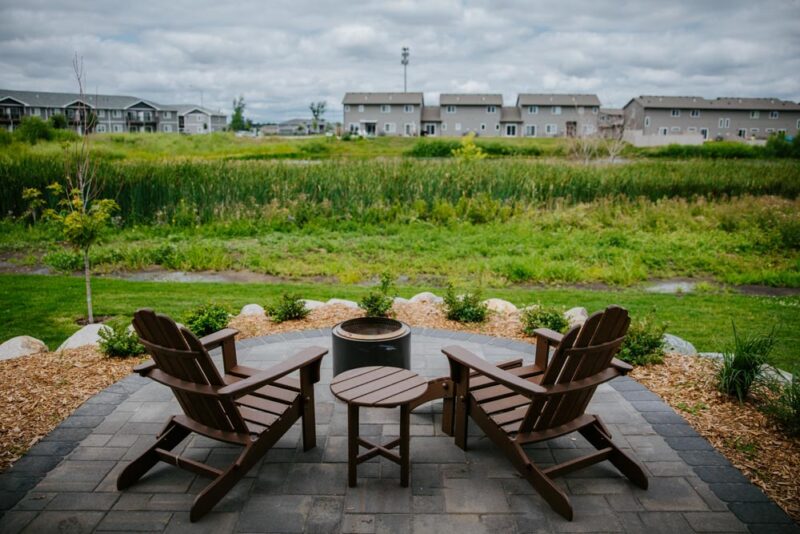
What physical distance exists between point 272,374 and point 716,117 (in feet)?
224

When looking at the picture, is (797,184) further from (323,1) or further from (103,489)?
(103,489)

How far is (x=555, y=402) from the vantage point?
3020mm

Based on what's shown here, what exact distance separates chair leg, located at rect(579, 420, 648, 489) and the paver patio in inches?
2.8

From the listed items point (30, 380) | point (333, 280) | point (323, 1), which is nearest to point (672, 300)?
point (333, 280)

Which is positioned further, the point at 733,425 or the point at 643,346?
the point at 643,346

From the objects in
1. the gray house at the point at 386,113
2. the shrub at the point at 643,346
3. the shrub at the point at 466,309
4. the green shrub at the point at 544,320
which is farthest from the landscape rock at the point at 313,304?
the gray house at the point at 386,113

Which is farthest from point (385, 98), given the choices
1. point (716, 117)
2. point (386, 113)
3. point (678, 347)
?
point (678, 347)

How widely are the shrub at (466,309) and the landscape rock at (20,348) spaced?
4.66 meters

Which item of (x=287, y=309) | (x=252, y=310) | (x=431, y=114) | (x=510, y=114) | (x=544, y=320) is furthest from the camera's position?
(x=431, y=114)

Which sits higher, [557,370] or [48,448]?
[557,370]

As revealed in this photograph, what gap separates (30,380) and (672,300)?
27.2ft

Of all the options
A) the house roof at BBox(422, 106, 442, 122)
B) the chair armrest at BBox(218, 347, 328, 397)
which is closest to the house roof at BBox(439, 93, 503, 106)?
Result: the house roof at BBox(422, 106, 442, 122)

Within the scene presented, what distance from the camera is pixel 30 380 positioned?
469 centimetres

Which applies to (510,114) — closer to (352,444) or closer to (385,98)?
(385,98)
